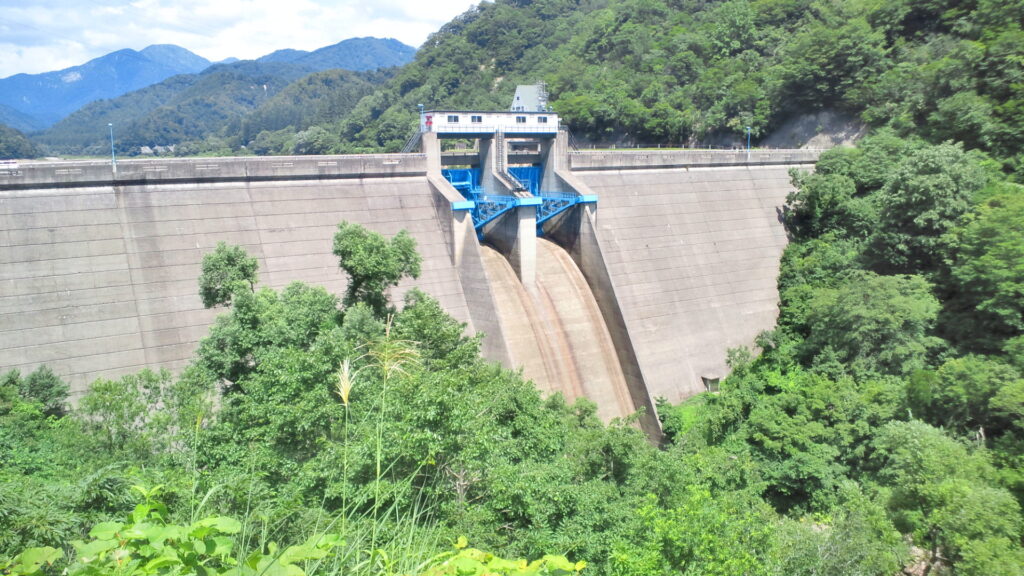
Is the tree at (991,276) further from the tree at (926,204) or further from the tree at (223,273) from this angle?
the tree at (223,273)

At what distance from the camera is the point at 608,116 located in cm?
4462

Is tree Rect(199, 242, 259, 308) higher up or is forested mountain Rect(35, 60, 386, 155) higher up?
forested mountain Rect(35, 60, 386, 155)

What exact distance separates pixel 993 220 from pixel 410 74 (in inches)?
2984

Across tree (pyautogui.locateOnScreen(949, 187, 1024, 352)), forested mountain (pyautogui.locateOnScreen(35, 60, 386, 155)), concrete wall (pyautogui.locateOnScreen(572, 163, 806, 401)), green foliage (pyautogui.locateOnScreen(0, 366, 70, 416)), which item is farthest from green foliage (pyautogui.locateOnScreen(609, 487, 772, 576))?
forested mountain (pyautogui.locateOnScreen(35, 60, 386, 155))

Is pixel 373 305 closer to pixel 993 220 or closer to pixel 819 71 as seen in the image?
pixel 993 220

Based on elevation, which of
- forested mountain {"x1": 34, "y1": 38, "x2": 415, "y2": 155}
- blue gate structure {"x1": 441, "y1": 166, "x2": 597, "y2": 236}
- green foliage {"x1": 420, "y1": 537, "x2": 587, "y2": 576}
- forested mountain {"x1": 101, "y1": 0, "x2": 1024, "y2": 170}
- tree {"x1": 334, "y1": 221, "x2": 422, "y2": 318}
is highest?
forested mountain {"x1": 34, "y1": 38, "x2": 415, "y2": 155}

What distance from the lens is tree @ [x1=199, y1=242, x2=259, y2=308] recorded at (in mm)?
12750

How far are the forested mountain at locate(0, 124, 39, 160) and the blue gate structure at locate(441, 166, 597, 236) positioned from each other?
4013 inches

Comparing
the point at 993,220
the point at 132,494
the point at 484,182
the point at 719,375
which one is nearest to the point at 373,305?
the point at 132,494

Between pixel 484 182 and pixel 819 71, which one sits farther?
pixel 819 71

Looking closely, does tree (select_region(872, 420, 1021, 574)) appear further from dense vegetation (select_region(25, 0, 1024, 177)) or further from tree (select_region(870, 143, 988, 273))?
dense vegetation (select_region(25, 0, 1024, 177))

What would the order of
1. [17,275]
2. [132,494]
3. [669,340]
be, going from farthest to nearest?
[669,340]
[17,275]
[132,494]

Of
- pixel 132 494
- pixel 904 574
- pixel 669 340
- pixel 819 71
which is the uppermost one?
pixel 819 71

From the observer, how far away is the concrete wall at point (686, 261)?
2241cm
